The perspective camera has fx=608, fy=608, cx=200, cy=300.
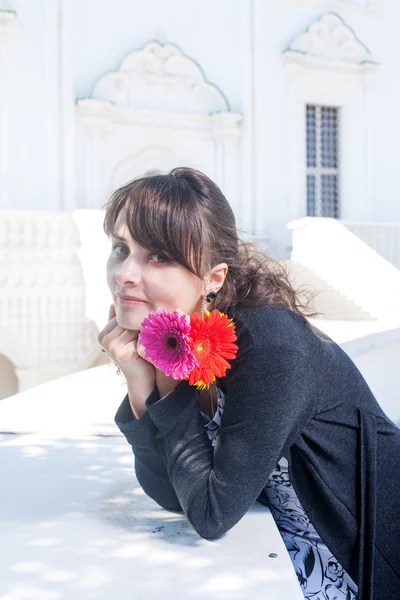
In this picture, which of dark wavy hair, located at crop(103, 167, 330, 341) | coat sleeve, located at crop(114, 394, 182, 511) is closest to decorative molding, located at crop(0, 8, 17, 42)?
dark wavy hair, located at crop(103, 167, 330, 341)

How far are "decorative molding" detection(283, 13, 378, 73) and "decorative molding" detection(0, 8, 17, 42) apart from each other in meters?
5.09

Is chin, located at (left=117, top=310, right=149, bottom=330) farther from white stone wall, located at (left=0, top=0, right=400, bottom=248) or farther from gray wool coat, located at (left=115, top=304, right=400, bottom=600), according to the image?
white stone wall, located at (left=0, top=0, right=400, bottom=248)

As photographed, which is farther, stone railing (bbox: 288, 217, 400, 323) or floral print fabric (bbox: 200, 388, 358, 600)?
stone railing (bbox: 288, 217, 400, 323)

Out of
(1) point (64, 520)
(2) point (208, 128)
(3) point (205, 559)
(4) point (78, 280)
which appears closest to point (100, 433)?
(1) point (64, 520)

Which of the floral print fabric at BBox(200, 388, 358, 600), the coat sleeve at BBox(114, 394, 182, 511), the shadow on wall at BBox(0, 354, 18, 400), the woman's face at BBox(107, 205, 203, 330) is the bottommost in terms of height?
the shadow on wall at BBox(0, 354, 18, 400)

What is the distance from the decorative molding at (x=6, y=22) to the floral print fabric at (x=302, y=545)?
9.74 meters

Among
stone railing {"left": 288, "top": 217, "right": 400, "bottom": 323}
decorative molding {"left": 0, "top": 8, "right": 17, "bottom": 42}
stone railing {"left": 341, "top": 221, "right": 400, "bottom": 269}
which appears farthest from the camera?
stone railing {"left": 341, "top": 221, "right": 400, "bottom": 269}

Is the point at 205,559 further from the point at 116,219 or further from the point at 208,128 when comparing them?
the point at 208,128

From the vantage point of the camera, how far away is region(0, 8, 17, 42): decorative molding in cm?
949

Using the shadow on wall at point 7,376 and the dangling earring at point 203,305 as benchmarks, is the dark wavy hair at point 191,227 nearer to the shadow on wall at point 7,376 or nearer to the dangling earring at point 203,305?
the dangling earring at point 203,305

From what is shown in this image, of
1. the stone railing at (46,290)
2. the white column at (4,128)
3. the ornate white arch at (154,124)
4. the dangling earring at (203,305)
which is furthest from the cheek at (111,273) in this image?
the ornate white arch at (154,124)

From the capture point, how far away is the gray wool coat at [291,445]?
1304 mm

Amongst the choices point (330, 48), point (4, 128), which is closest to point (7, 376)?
point (4, 128)

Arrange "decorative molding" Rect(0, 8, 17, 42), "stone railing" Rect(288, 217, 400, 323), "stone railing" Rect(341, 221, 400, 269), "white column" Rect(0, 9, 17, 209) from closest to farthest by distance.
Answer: "stone railing" Rect(288, 217, 400, 323), "decorative molding" Rect(0, 8, 17, 42), "white column" Rect(0, 9, 17, 209), "stone railing" Rect(341, 221, 400, 269)
